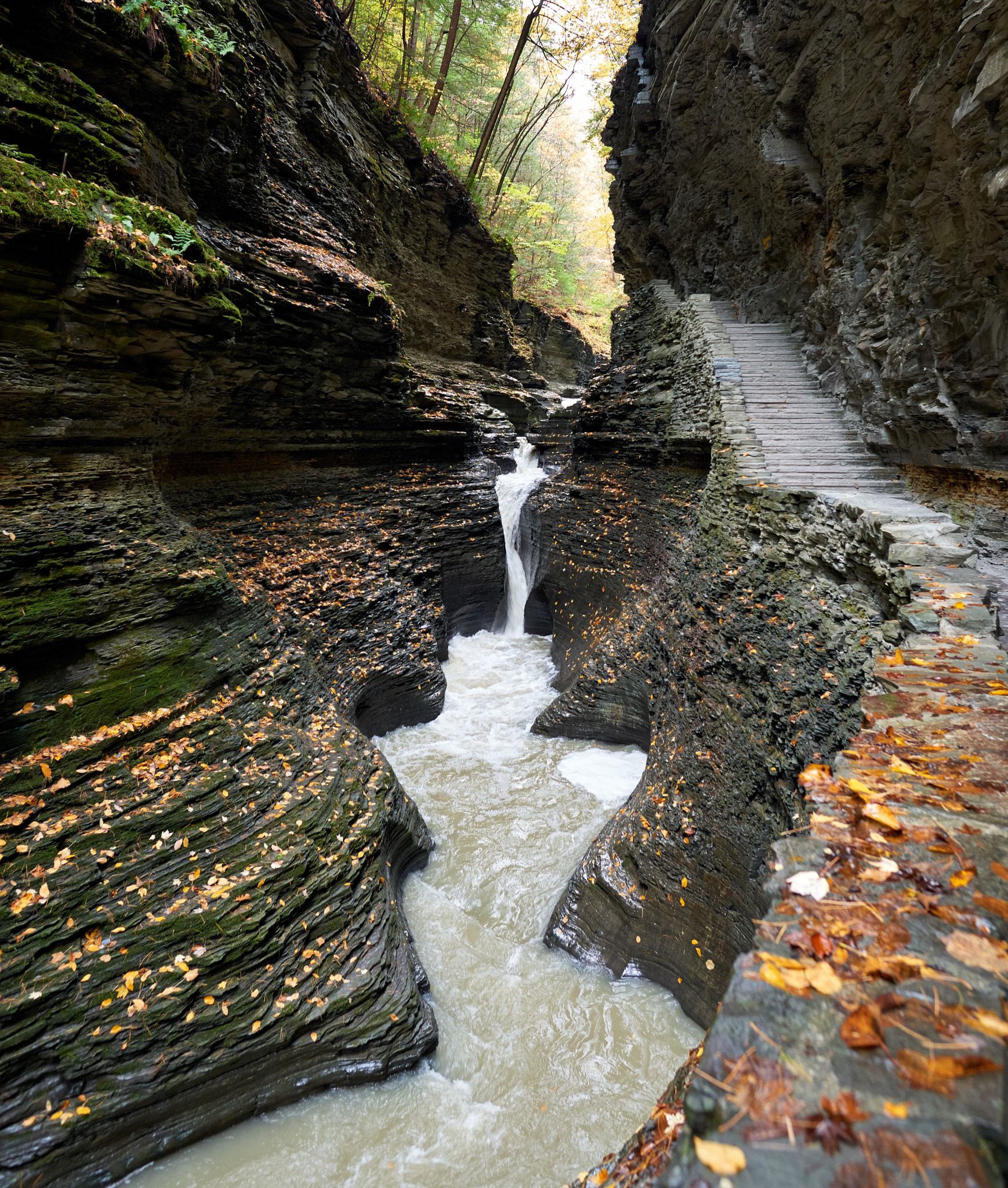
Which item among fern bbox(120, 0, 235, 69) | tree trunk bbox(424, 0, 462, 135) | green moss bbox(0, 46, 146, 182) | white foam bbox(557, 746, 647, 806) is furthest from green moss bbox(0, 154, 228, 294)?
tree trunk bbox(424, 0, 462, 135)

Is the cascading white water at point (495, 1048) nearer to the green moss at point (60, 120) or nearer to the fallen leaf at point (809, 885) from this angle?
the fallen leaf at point (809, 885)

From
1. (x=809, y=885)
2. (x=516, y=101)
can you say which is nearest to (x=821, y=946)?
(x=809, y=885)

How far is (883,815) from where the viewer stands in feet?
6.19

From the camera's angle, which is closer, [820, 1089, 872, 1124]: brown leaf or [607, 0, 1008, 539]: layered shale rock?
[820, 1089, 872, 1124]: brown leaf

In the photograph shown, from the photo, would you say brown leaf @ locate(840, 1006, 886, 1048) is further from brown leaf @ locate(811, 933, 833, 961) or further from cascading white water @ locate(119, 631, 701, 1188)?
cascading white water @ locate(119, 631, 701, 1188)

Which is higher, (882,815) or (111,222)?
(111,222)

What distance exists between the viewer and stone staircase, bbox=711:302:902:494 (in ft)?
21.1

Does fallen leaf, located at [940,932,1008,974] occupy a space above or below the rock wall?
below

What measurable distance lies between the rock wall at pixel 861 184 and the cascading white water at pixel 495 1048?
18.7ft

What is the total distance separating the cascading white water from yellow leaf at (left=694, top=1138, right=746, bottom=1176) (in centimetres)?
373

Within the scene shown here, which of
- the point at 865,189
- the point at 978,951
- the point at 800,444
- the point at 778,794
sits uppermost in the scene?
the point at 865,189

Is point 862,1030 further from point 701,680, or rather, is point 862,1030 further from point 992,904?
point 701,680

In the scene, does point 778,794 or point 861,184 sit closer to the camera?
point 778,794

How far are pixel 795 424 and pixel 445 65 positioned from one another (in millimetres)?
14445
